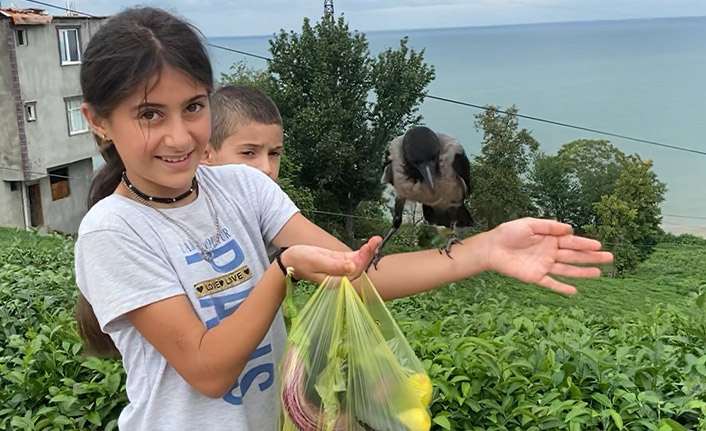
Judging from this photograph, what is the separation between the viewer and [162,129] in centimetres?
128

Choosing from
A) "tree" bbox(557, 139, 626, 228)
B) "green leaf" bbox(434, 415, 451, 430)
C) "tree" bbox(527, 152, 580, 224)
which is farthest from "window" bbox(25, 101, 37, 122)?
"green leaf" bbox(434, 415, 451, 430)

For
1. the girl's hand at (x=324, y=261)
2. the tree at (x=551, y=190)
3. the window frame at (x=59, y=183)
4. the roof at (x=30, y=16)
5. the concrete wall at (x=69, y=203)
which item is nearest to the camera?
the girl's hand at (x=324, y=261)

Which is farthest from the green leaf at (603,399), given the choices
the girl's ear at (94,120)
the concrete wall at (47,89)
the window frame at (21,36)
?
the window frame at (21,36)

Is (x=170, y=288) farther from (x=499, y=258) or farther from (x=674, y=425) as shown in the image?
(x=674, y=425)

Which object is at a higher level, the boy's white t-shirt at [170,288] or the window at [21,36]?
the boy's white t-shirt at [170,288]

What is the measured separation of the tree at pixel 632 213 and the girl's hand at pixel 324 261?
19.3m

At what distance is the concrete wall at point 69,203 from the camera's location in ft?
69.4

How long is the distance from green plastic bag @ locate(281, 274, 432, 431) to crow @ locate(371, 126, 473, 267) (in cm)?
162

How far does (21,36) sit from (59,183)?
4842 mm

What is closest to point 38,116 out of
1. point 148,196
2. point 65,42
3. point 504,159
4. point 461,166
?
point 65,42

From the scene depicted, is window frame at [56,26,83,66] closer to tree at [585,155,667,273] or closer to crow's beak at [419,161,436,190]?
tree at [585,155,667,273]

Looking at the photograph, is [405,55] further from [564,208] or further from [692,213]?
[692,213]

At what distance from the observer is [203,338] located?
1.23 metres

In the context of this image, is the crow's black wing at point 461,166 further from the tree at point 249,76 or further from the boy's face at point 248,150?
the tree at point 249,76
